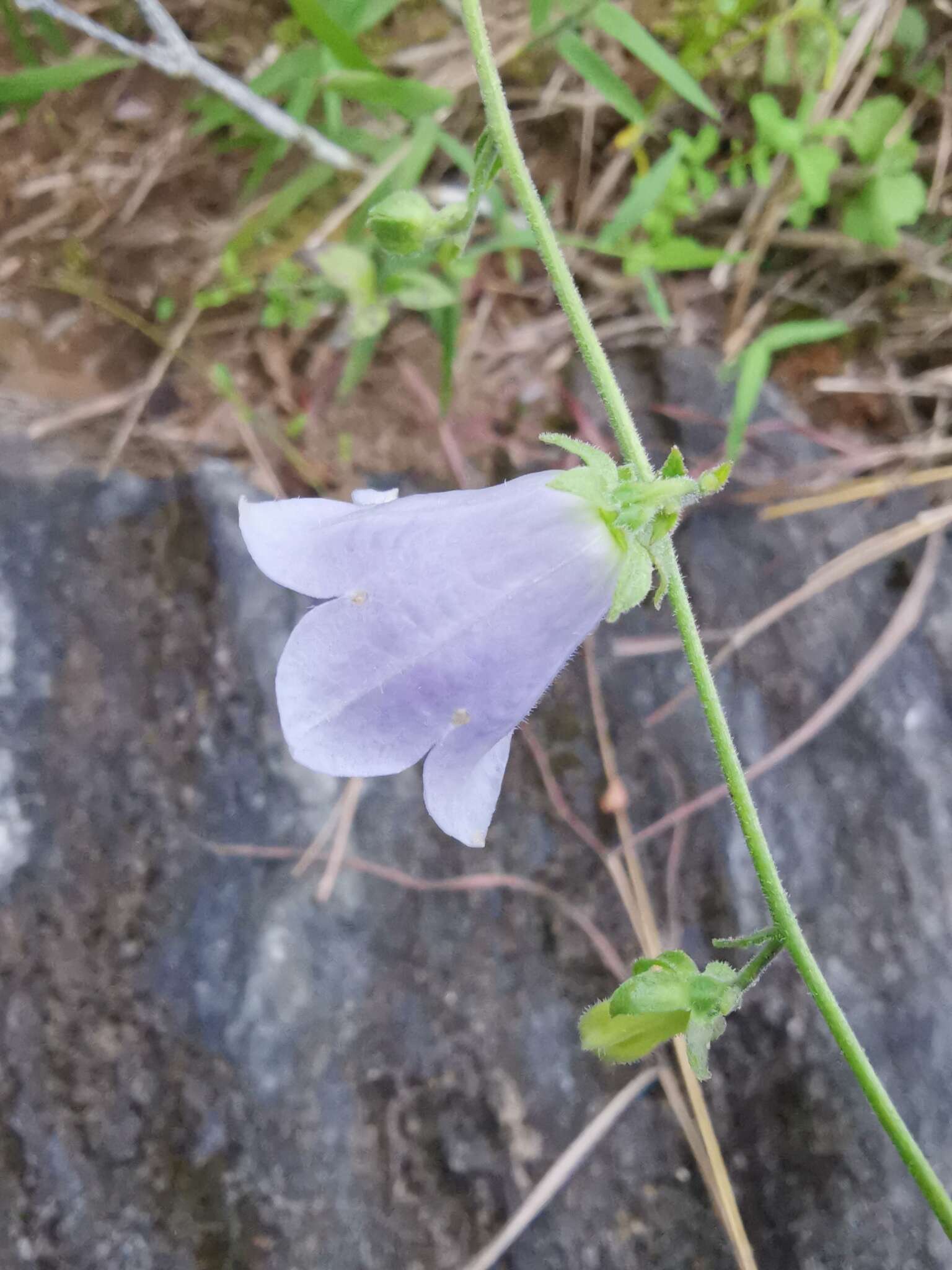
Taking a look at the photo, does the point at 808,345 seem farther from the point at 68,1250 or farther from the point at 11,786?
the point at 68,1250

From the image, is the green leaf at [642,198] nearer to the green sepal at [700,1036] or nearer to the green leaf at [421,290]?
the green leaf at [421,290]

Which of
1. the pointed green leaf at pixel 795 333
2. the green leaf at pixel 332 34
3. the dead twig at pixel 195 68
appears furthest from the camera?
the pointed green leaf at pixel 795 333

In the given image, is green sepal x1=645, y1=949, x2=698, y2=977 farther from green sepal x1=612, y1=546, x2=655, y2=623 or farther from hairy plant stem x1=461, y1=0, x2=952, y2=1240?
green sepal x1=612, y1=546, x2=655, y2=623

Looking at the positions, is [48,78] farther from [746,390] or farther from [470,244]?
[746,390]

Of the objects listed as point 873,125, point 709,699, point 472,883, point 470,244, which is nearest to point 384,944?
point 472,883

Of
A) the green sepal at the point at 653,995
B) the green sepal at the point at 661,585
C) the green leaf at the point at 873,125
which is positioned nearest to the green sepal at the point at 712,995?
the green sepal at the point at 653,995

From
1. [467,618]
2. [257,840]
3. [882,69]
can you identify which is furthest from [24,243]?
[882,69]
